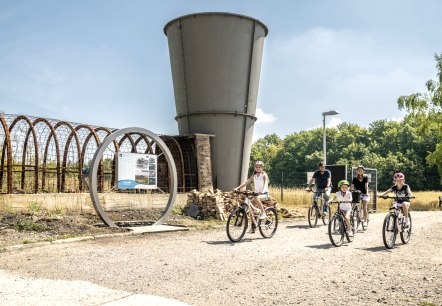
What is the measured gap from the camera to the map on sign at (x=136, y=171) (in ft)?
40.4

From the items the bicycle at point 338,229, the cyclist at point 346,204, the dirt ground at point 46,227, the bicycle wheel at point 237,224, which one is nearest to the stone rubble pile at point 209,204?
the dirt ground at point 46,227

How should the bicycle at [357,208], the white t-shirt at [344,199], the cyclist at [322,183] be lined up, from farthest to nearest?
the cyclist at [322,183] < the bicycle at [357,208] < the white t-shirt at [344,199]

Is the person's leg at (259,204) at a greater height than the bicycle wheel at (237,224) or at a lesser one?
greater

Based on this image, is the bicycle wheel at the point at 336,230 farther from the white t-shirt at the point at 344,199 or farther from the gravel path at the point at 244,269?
the white t-shirt at the point at 344,199

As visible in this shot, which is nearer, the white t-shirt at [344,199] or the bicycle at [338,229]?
the bicycle at [338,229]

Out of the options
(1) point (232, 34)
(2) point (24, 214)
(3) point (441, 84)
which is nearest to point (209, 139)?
(1) point (232, 34)

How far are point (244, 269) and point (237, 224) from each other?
3.10 meters

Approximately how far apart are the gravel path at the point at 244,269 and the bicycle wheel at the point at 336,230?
0.20 metres

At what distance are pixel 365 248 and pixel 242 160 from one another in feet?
Answer: 34.8

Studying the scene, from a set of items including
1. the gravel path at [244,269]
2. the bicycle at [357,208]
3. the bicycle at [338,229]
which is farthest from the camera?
the bicycle at [357,208]

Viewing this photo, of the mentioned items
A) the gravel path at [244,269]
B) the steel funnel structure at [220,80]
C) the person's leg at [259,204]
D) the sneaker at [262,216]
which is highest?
the steel funnel structure at [220,80]

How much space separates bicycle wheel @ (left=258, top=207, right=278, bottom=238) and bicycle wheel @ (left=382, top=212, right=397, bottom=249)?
2637 millimetres

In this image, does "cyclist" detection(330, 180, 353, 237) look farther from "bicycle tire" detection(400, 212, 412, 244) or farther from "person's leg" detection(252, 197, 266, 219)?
"person's leg" detection(252, 197, 266, 219)

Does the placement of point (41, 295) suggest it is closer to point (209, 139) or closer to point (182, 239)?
point (182, 239)
